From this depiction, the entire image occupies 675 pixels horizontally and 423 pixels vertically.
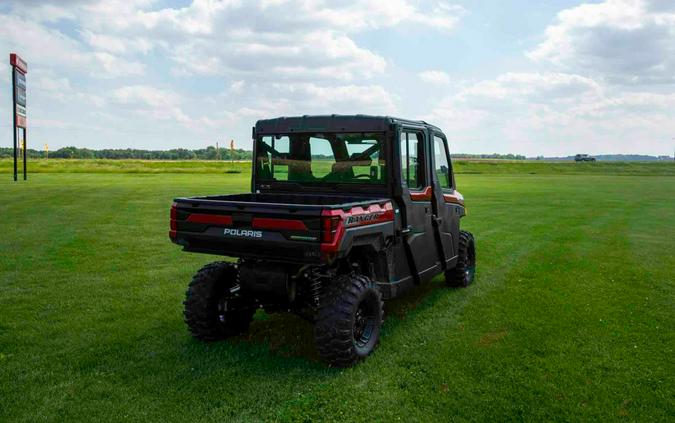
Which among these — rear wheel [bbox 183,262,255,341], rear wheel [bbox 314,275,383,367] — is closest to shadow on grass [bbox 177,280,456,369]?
rear wheel [bbox 183,262,255,341]

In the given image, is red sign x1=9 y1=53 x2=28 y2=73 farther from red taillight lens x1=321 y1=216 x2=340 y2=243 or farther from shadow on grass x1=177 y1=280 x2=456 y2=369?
red taillight lens x1=321 y1=216 x2=340 y2=243

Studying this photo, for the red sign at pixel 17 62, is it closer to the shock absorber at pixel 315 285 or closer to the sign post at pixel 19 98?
the sign post at pixel 19 98

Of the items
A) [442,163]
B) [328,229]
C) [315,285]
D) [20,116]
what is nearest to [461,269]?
[442,163]

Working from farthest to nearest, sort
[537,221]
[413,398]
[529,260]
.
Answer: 1. [537,221]
2. [529,260]
3. [413,398]

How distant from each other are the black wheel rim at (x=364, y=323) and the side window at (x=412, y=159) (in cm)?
156

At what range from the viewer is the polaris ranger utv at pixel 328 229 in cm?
556

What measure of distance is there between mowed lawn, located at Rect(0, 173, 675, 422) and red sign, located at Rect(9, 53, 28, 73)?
3074 cm

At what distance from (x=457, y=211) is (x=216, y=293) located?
151 inches

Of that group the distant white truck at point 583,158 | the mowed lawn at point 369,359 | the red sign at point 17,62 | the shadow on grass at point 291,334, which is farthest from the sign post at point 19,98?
the distant white truck at point 583,158

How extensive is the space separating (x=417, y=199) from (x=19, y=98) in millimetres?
38309

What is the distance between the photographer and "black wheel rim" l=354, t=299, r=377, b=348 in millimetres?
6008

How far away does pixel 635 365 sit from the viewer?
5.78m

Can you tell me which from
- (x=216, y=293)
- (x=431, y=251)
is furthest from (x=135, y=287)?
(x=431, y=251)

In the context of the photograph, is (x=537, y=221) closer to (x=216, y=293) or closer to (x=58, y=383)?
(x=216, y=293)
